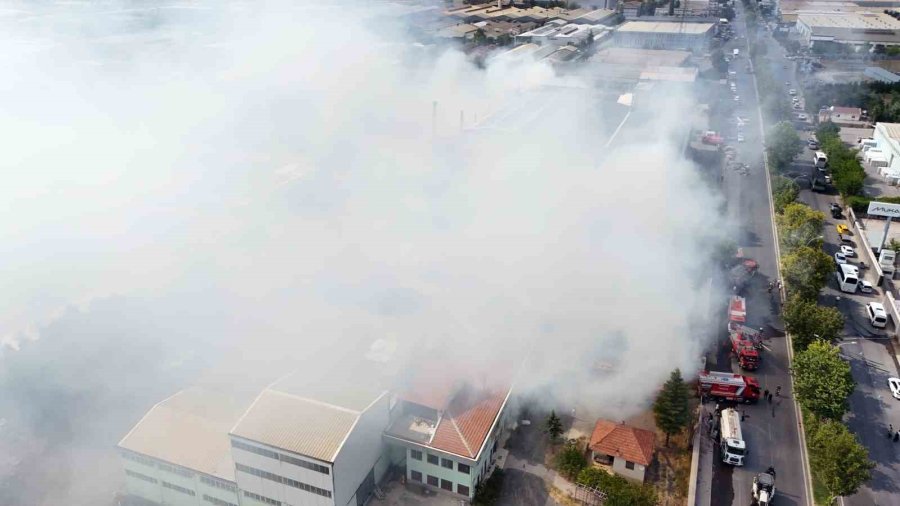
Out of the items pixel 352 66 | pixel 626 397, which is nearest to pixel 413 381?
pixel 626 397

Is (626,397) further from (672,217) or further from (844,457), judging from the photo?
(672,217)

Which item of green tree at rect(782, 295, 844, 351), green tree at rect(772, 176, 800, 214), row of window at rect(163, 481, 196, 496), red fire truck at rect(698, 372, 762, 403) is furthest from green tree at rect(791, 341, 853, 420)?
row of window at rect(163, 481, 196, 496)

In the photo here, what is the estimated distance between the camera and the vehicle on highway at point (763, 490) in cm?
726

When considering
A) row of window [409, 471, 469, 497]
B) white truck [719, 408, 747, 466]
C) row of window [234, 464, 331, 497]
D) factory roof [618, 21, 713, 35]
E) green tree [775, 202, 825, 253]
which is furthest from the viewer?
factory roof [618, 21, 713, 35]

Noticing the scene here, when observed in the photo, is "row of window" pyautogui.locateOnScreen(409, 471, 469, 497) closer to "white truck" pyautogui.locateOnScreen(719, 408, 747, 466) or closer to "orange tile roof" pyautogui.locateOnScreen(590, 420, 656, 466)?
"orange tile roof" pyautogui.locateOnScreen(590, 420, 656, 466)

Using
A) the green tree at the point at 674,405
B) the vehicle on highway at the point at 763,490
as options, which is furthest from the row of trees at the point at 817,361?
the green tree at the point at 674,405

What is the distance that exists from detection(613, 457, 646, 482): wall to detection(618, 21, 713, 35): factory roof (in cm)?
2740

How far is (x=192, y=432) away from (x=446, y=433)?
293cm

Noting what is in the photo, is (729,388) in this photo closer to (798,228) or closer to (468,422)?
(468,422)

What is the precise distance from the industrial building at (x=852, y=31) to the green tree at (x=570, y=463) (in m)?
32.8

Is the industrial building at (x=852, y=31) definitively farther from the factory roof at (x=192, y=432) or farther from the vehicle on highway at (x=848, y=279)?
the factory roof at (x=192, y=432)

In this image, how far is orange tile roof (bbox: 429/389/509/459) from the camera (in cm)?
723

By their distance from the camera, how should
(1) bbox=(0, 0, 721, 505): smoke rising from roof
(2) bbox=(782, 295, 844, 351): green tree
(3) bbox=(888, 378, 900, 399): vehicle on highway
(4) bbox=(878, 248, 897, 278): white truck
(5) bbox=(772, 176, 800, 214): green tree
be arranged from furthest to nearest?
1. (5) bbox=(772, 176, 800, 214): green tree
2. (4) bbox=(878, 248, 897, 278): white truck
3. (2) bbox=(782, 295, 844, 351): green tree
4. (3) bbox=(888, 378, 900, 399): vehicle on highway
5. (1) bbox=(0, 0, 721, 505): smoke rising from roof

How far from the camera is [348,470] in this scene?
22.1 ft
